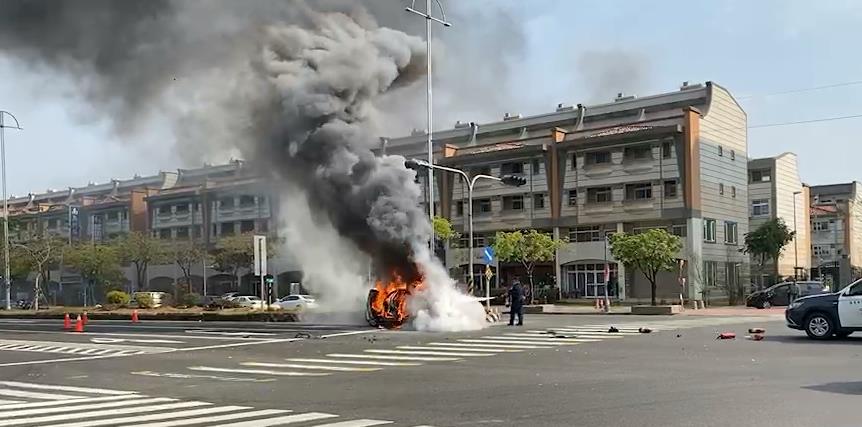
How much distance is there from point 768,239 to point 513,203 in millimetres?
18050

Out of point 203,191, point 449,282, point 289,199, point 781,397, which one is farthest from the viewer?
point 203,191

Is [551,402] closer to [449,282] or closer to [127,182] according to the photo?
[449,282]

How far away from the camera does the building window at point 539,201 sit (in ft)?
198

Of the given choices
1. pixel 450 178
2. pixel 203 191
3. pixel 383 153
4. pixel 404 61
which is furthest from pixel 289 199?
pixel 450 178

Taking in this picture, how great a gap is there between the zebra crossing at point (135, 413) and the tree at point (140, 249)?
5004cm

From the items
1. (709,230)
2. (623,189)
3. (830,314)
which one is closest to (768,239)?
(709,230)

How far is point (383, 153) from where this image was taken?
30828mm

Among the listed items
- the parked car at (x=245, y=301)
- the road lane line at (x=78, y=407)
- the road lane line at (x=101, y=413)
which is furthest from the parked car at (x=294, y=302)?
the road lane line at (x=101, y=413)

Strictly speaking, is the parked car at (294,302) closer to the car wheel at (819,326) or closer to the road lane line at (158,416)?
the car wheel at (819,326)

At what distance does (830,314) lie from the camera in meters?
19.0

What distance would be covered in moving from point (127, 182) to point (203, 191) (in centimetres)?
1717

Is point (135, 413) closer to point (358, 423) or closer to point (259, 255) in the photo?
point (358, 423)

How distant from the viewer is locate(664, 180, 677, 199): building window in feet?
180

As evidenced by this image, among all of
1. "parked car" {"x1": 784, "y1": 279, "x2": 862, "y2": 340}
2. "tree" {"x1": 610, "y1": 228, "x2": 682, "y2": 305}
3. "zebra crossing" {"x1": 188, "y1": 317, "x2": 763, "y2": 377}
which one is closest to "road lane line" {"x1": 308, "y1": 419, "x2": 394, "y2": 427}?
"zebra crossing" {"x1": 188, "y1": 317, "x2": 763, "y2": 377}
